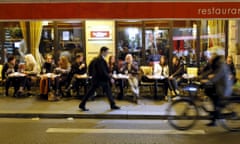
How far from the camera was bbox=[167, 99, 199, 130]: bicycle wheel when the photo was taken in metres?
9.66

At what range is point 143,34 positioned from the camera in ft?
54.1

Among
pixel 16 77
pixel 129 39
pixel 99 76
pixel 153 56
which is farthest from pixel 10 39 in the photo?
pixel 99 76

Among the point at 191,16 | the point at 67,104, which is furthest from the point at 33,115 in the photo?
the point at 191,16

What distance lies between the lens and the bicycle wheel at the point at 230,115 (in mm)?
9594

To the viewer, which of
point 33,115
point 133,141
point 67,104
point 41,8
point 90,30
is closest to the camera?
point 133,141

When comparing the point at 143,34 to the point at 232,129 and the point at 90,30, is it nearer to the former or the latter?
the point at 90,30

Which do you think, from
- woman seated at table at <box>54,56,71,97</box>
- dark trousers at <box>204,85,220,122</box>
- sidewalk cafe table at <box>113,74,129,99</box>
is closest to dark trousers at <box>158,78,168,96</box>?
sidewalk cafe table at <box>113,74,129,99</box>

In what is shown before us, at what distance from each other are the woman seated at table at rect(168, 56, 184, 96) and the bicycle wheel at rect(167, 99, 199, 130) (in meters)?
3.83

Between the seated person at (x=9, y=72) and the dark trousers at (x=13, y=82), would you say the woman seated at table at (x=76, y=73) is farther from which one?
the seated person at (x=9, y=72)

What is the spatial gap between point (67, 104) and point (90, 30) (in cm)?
455

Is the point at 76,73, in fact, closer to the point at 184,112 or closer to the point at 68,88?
the point at 68,88

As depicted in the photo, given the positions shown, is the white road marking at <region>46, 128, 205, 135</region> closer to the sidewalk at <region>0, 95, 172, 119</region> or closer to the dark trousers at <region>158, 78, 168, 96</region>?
the sidewalk at <region>0, 95, 172, 119</region>

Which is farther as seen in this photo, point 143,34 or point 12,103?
point 143,34

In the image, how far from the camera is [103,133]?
9.45 metres
